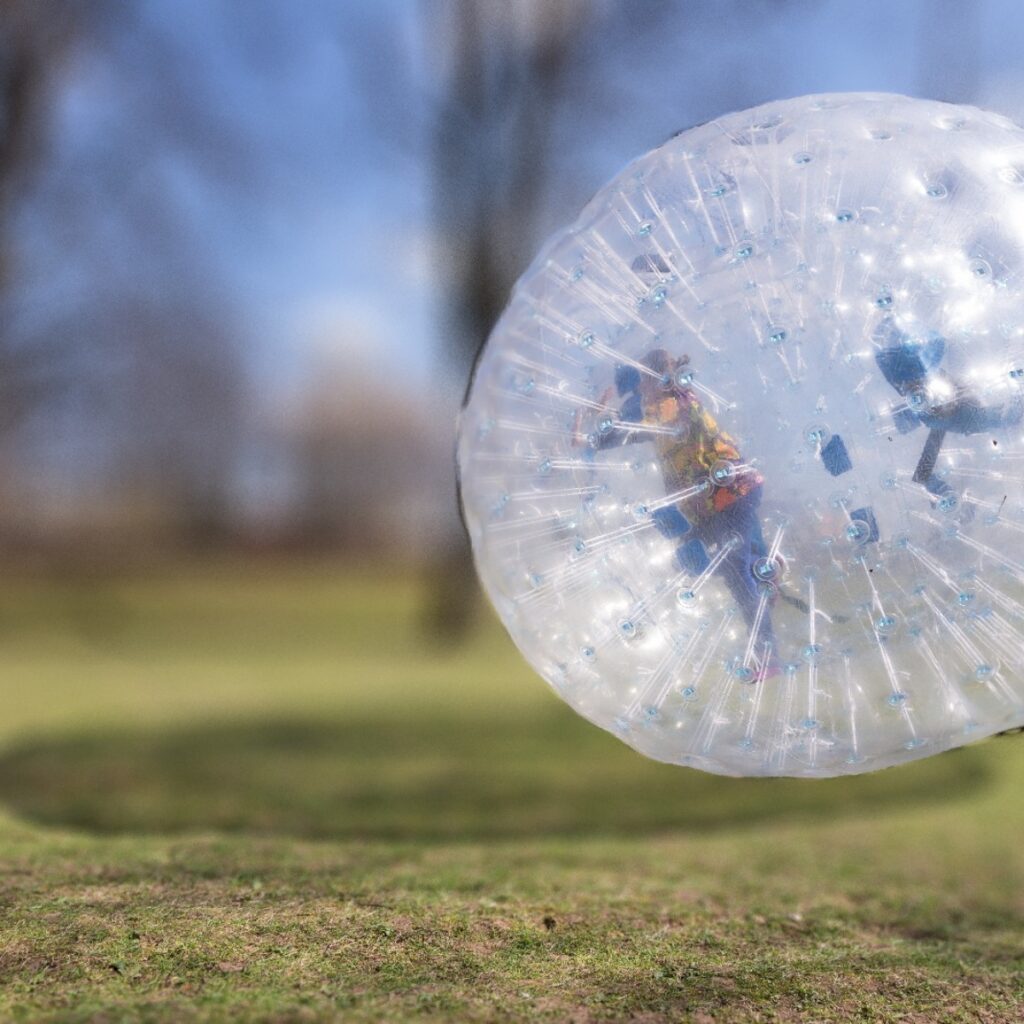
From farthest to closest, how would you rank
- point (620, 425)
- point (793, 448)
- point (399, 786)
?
point (399, 786) → point (620, 425) → point (793, 448)

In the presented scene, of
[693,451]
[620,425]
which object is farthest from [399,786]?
[693,451]

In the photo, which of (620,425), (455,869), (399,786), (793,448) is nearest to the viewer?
(793,448)

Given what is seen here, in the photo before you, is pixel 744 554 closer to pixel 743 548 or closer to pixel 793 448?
pixel 743 548

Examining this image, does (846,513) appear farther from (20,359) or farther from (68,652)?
(20,359)

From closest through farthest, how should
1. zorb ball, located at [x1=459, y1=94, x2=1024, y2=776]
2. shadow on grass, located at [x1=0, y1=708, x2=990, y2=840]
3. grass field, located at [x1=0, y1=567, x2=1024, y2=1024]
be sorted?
zorb ball, located at [x1=459, y1=94, x2=1024, y2=776] < grass field, located at [x1=0, y1=567, x2=1024, y2=1024] < shadow on grass, located at [x1=0, y1=708, x2=990, y2=840]

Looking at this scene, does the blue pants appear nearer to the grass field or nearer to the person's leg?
the person's leg

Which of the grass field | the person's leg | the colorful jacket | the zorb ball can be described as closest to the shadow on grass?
the grass field

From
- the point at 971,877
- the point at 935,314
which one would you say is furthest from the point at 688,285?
the point at 971,877
